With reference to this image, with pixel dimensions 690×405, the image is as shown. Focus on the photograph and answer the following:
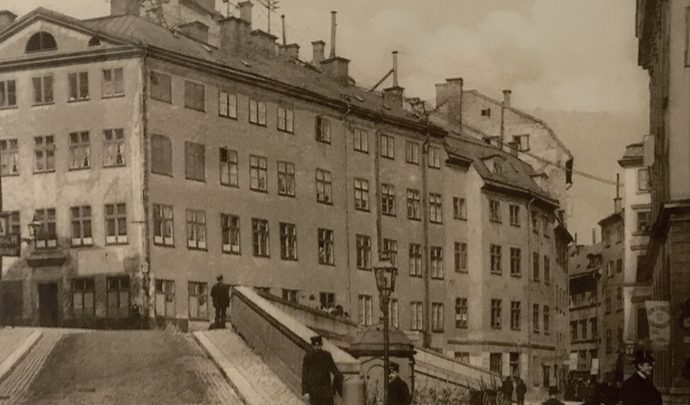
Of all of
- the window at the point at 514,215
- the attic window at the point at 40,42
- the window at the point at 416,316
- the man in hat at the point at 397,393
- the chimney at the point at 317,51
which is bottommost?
the window at the point at 416,316

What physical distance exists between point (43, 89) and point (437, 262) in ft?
40.7

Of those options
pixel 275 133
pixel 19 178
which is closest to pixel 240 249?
pixel 275 133

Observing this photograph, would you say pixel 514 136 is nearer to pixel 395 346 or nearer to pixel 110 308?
pixel 110 308

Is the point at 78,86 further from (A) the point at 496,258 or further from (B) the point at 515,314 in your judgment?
(B) the point at 515,314

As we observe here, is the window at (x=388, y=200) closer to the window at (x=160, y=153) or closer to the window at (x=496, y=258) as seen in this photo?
the window at (x=160, y=153)

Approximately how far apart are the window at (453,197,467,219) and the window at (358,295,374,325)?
3.02 meters

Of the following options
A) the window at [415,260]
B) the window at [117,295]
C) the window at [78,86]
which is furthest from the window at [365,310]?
the window at [78,86]

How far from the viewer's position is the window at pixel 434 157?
2616cm

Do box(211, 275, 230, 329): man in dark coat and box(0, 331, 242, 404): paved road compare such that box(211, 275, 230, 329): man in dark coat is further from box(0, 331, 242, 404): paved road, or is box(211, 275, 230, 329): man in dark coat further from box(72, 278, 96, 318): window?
box(0, 331, 242, 404): paved road

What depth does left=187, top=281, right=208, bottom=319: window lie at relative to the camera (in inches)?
866

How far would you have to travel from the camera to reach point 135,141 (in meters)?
20.6

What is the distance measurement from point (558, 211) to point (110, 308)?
1899 centimetres

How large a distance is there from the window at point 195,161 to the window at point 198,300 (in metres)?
1.89

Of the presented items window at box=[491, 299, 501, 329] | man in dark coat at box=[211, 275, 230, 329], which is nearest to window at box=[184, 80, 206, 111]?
man in dark coat at box=[211, 275, 230, 329]
